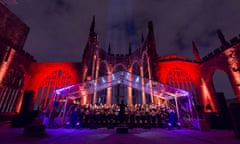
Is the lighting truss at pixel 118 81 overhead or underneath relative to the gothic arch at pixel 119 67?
underneath

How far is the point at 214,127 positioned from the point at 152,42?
13.1m

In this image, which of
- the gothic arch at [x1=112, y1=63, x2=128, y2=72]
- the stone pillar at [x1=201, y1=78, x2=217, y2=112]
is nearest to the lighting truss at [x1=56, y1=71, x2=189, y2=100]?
the stone pillar at [x1=201, y1=78, x2=217, y2=112]

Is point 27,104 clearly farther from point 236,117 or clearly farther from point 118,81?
point 236,117

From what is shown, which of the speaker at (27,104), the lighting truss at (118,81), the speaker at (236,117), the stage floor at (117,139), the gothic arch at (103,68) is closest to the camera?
the stage floor at (117,139)

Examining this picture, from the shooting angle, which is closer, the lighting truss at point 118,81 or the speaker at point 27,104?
the lighting truss at point 118,81

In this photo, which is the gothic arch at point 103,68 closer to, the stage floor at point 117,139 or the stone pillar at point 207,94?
the stage floor at point 117,139

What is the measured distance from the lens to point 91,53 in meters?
16.1

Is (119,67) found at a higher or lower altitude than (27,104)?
higher

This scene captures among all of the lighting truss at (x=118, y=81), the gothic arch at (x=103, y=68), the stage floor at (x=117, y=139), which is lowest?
the stage floor at (x=117, y=139)

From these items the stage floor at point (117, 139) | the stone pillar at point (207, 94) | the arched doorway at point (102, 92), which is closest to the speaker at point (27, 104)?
the stage floor at point (117, 139)

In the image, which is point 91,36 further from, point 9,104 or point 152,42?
point 9,104

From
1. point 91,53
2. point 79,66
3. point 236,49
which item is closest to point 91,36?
point 91,53

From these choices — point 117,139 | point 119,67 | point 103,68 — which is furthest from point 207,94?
point 117,139

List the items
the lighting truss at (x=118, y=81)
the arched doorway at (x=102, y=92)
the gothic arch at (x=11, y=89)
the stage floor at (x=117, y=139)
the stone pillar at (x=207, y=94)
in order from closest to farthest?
the stage floor at (x=117, y=139)
the lighting truss at (x=118, y=81)
the gothic arch at (x=11, y=89)
the stone pillar at (x=207, y=94)
the arched doorway at (x=102, y=92)
